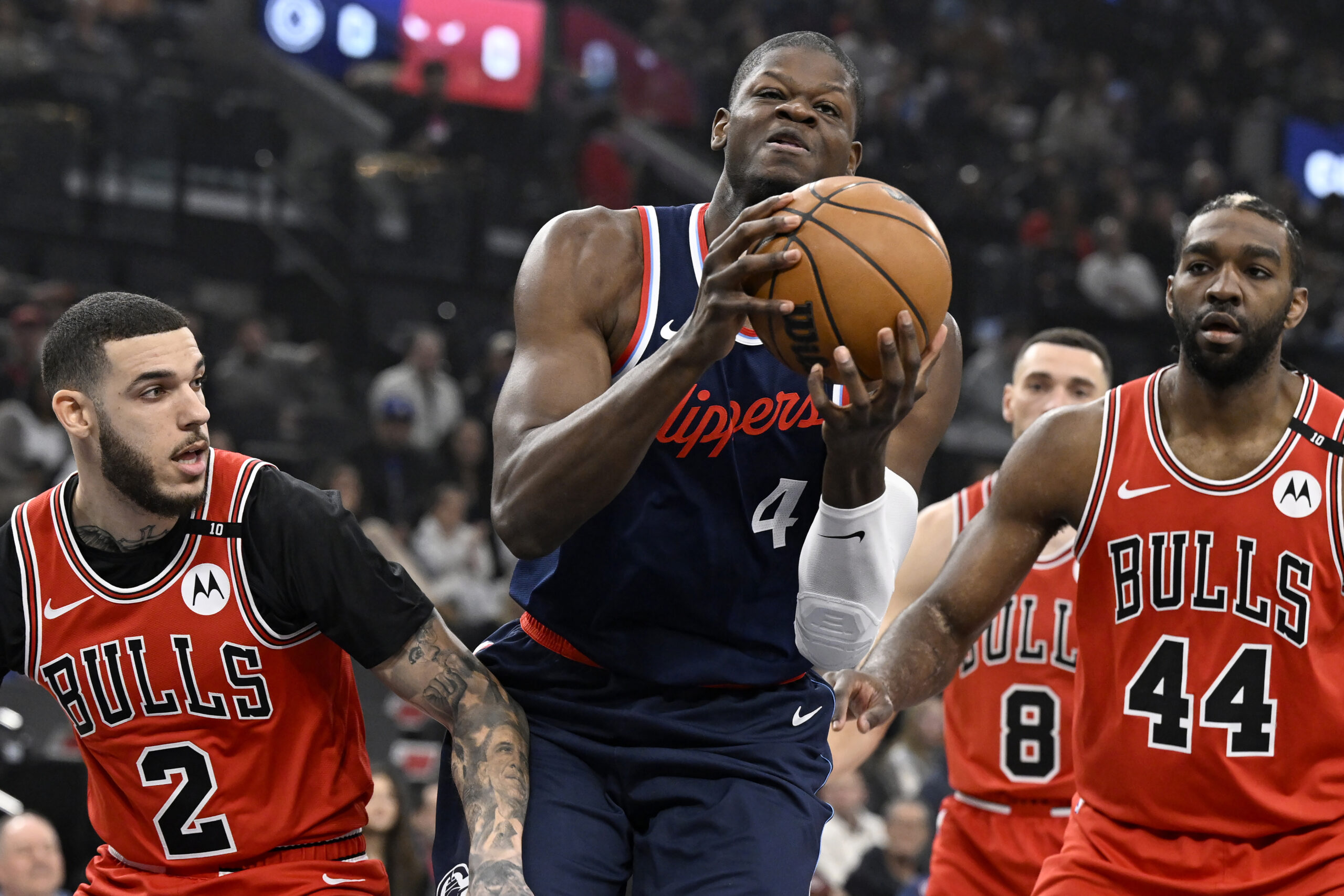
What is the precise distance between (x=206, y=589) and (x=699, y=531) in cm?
116

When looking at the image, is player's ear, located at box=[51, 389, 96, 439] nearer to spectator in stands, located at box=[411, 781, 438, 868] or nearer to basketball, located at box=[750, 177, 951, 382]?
basketball, located at box=[750, 177, 951, 382]

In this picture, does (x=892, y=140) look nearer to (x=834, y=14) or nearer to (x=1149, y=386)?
(x=834, y=14)

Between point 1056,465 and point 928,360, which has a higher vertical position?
point 928,360

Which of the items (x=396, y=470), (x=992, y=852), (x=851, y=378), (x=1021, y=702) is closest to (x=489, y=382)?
(x=396, y=470)

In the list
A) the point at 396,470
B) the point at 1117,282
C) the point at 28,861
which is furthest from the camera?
the point at 1117,282

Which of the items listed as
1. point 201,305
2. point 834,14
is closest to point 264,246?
point 201,305

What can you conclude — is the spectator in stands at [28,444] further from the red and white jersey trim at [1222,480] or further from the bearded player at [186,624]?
the red and white jersey trim at [1222,480]

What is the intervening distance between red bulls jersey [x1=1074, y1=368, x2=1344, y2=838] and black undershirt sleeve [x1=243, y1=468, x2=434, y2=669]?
5.12 ft

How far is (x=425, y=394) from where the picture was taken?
431 inches

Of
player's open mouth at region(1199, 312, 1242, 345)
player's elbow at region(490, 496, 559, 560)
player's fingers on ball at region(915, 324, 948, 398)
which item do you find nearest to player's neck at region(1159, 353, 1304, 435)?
player's open mouth at region(1199, 312, 1242, 345)

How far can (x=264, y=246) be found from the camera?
1241 cm

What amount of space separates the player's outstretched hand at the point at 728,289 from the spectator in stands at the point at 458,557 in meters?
7.03

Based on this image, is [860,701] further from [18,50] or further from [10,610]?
[18,50]

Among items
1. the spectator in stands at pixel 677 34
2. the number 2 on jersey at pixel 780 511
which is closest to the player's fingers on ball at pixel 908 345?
the number 2 on jersey at pixel 780 511
